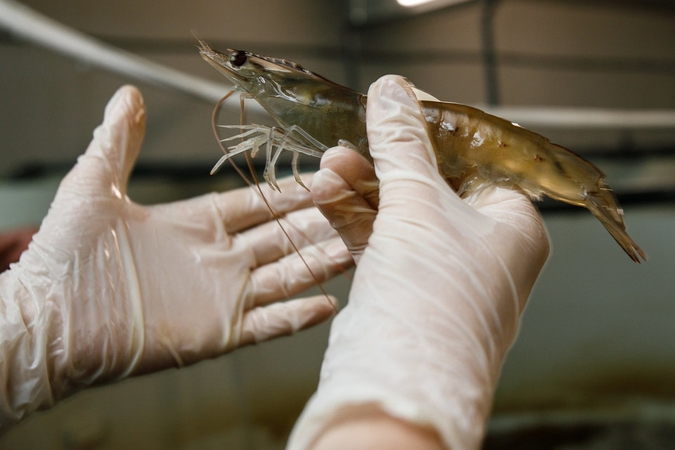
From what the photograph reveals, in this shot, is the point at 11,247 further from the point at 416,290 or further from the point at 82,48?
the point at 416,290

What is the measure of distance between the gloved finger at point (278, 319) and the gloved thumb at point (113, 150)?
427 millimetres

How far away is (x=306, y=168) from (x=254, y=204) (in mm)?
1162

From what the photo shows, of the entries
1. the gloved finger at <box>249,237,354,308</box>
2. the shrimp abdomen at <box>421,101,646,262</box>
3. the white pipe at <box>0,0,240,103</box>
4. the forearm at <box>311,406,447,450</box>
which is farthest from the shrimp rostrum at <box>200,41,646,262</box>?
the white pipe at <box>0,0,240,103</box>

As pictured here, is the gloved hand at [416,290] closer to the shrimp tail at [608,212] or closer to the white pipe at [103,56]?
the shrimp tail at [608,212]

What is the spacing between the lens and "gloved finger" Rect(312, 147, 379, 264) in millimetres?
775

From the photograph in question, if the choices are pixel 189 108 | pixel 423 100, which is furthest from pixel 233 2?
pixel 423 100

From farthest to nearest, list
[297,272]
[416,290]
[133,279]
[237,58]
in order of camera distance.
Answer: [297,272] → [133,279] → [237,58] → [416,290]

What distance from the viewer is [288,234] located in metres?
1.21

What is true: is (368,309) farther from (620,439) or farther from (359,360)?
(620,439)

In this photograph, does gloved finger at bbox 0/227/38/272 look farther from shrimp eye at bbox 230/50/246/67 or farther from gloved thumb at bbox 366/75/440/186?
gloved thumb at bbox 366/75/440/186

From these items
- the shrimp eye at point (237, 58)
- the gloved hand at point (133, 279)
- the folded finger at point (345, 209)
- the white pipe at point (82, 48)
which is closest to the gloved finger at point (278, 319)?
the gloved hand at point (133, 279)

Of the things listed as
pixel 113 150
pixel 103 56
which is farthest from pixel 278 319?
pixel 103 56

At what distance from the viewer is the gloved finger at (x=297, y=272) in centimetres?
115

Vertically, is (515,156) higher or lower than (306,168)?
higher
